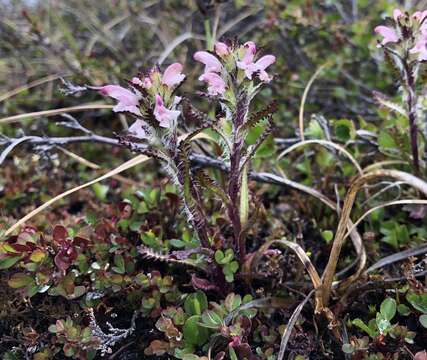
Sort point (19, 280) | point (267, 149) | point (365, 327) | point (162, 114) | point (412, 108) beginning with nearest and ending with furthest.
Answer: point (162, 114) < point (365, 327) < point (19, 280) < point (412, 108) < point (267, 149)

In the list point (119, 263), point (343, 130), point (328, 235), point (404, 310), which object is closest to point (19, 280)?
point (119, 263)

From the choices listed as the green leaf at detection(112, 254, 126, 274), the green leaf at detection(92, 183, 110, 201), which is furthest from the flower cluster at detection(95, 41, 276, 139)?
the green leaf at detection(92, 183, 110, 201)

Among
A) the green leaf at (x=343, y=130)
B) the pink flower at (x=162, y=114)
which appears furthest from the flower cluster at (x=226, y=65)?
the green leaf at (x=343, y=130)

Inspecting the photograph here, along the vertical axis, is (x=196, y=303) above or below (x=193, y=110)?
below

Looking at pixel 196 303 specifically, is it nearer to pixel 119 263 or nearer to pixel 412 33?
pixel 119 263

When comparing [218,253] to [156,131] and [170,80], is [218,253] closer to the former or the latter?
[156,131]

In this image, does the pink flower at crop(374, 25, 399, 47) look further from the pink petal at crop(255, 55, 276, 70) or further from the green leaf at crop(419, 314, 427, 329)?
the green leaf at crop(419, 314, 427, 329)

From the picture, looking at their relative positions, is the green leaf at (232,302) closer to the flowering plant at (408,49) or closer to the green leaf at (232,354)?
the green leaf at (232,354)
